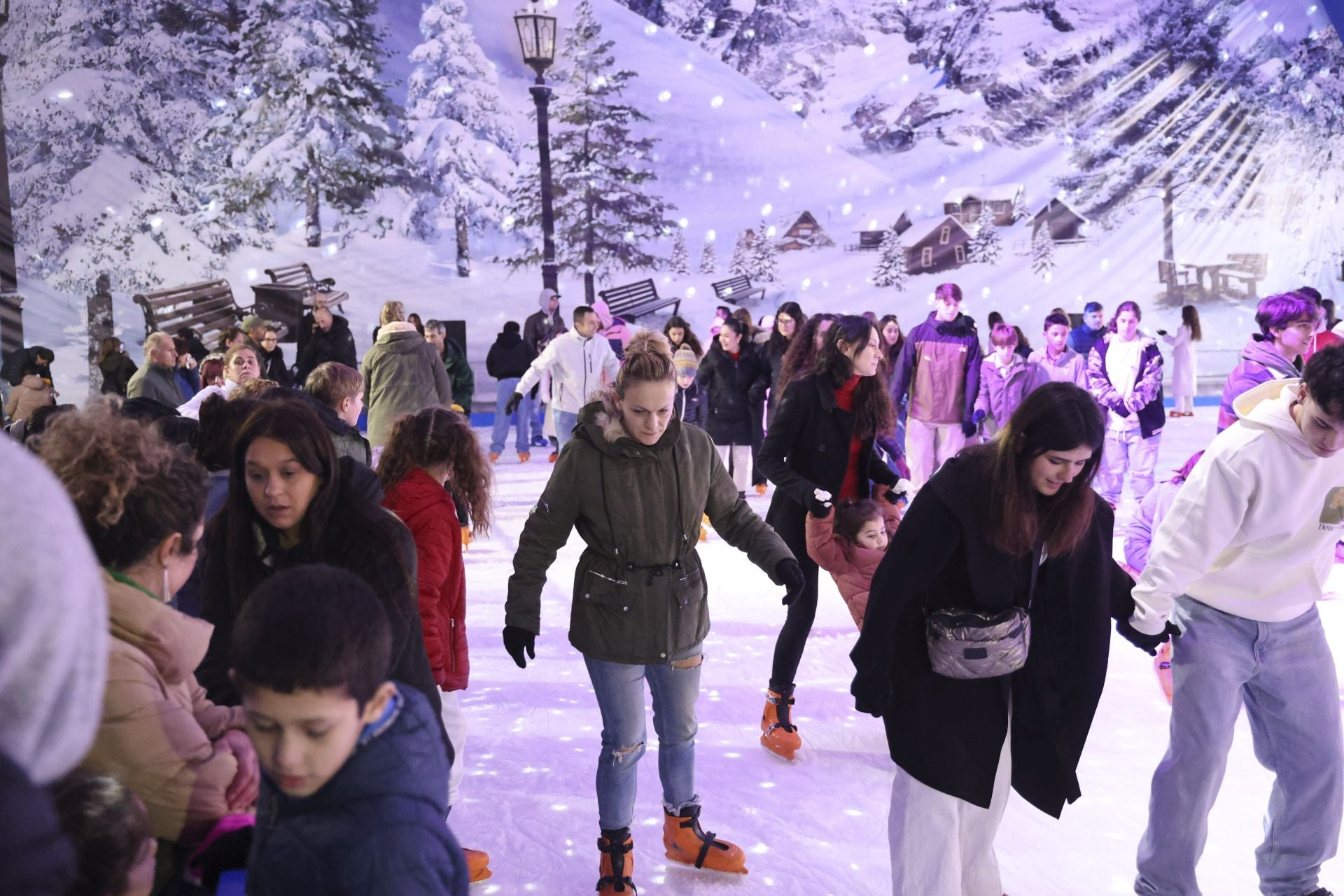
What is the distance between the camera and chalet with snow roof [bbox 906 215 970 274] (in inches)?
648

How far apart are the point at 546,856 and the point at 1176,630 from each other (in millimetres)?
1803

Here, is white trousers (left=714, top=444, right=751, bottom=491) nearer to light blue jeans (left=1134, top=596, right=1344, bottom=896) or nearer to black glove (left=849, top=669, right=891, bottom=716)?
light blue jeans (left=1134, top=596, right=1344, bottom=896)

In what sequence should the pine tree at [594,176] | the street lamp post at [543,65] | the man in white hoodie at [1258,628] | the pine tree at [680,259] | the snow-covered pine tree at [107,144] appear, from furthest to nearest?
the pine tree at [680,259] < the pine tree at [594,176] < the snow-covered pine tree at [107,144] < the street lamp post at [543,65] < the man in white hoodie at [1258,628]

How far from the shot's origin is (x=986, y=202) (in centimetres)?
1658

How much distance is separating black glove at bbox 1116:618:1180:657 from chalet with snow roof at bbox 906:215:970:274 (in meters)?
14.6

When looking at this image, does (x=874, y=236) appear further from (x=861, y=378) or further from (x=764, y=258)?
(x=861, y=378)

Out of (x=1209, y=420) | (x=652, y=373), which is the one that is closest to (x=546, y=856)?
(x=652, y=373)

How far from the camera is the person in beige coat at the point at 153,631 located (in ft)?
4.08

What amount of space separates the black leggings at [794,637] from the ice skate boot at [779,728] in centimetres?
4

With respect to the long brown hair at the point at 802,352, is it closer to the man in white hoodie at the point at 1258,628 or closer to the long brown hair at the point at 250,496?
the man in white hoodie at the point at 1258,628

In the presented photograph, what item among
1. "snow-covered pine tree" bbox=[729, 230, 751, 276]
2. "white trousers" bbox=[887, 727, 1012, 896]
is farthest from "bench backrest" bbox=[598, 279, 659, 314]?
"white trousers" bbox=[887, 727, 1012, 896]

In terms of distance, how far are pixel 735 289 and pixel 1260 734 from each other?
46.5ft

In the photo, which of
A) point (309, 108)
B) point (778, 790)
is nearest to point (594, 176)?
point (309, 108)

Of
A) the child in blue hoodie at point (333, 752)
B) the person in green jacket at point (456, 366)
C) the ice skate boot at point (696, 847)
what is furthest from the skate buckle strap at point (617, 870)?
the person in green jacket at point (456, 366)
